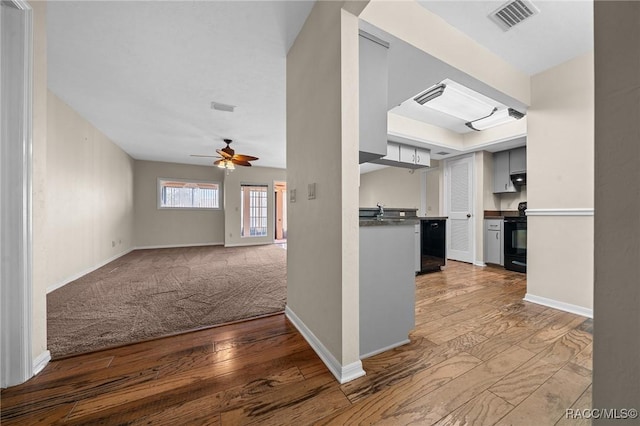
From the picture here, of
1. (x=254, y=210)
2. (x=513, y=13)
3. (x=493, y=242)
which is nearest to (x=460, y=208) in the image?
(x=493, y=242)

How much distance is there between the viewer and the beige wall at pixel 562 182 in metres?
2.18

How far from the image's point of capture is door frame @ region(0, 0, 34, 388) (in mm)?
1229

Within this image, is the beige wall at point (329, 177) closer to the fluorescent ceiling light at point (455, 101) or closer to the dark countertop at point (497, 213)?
the fluorescent ceiling light at point (455, 101)

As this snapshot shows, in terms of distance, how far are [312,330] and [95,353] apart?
1.46 meters

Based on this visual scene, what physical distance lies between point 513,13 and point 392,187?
4.88m

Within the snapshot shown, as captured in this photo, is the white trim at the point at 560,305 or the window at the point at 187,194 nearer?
the white trim at the point at 560,305

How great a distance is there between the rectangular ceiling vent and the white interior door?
121 inches

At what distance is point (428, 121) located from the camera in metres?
3.79

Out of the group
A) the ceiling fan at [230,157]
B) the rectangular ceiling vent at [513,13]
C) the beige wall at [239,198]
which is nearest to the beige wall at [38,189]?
the ceiling fan at [230,157]

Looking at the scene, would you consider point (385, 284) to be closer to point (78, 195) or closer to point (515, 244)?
point (515, 244)

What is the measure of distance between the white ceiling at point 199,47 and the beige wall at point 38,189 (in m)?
0.50

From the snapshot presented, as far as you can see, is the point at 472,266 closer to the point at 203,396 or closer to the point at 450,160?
the point at 450,160

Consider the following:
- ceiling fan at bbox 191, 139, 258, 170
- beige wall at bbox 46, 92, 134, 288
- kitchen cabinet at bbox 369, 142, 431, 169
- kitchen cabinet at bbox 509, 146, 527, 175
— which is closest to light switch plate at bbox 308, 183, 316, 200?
kitchen cabinet at bbox 369, 142, 431, 169

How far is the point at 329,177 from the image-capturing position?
1405mm
